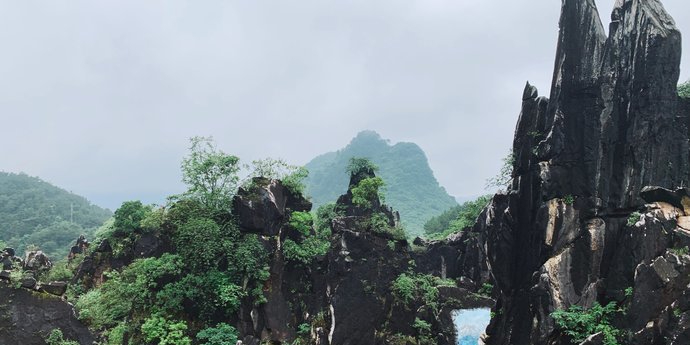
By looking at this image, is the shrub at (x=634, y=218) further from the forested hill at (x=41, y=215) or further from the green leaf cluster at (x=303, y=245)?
the forested hill at (x=41, y=215)

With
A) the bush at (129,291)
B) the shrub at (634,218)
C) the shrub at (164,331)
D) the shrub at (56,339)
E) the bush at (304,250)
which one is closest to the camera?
the shrub at (56,339)

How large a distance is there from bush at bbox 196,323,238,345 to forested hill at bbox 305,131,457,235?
87.5 metres

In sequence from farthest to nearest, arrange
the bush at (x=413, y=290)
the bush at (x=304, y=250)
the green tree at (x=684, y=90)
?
the bush at (x=304, y=250), the bush at (x=413, y=290), the green tree at (x=684, y=90)

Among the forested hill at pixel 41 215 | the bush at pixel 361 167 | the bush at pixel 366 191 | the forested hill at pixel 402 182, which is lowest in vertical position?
the forested hill at pixel 41 215

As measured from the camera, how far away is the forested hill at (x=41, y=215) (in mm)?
82812

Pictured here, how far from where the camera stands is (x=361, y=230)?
24.7 metres

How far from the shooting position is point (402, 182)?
14475 centimetres

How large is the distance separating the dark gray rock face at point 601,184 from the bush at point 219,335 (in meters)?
12.9

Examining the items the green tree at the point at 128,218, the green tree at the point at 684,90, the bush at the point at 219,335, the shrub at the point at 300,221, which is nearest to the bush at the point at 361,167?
the shrub at the point at 300,221

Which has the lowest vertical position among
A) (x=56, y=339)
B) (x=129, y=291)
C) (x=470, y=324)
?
(x=56, y=339)

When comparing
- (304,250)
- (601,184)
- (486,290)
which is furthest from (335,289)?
(601,184)

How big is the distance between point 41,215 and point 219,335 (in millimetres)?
99674

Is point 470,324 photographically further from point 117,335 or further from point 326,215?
point 117,335

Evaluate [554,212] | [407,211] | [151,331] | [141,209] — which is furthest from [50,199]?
[554,212]
